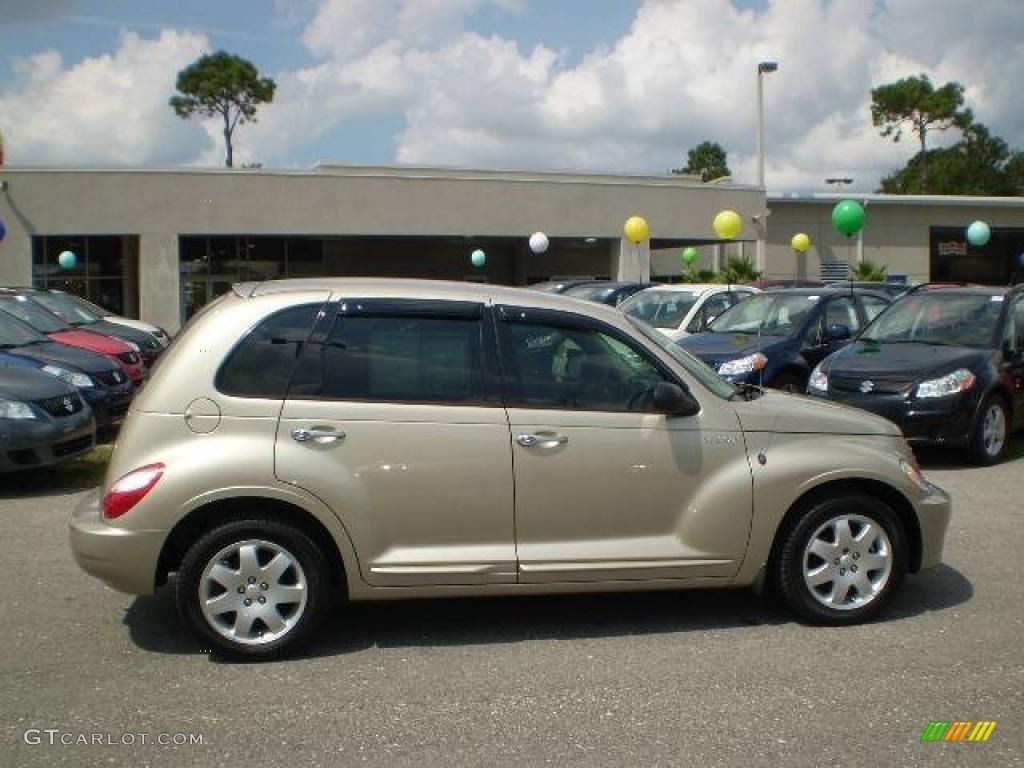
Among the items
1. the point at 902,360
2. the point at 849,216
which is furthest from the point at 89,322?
the point at 849,216

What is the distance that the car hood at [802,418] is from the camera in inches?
206

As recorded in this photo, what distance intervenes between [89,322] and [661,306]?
8.37m

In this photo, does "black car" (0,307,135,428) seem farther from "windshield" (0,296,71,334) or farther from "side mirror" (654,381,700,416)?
"side mirror" (654,381,700,416)

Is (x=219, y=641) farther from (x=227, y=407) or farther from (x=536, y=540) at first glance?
(x=536, y=540)

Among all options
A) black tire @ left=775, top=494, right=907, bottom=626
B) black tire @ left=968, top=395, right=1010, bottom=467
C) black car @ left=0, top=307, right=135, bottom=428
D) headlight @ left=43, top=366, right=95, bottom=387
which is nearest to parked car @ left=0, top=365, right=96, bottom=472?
black car @ left=0, top=307, right=135, bottom=428

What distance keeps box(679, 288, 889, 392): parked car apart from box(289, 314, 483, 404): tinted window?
652 centimetres

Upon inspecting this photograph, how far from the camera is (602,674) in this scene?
4.70 metres

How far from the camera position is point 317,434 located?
15.7 ft

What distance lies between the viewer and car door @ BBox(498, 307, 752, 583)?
4953mm

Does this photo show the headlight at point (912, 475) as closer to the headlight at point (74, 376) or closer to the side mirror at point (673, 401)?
the side mirror at point (673, 401)

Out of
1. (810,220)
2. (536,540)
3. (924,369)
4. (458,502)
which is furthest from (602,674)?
(810,220)

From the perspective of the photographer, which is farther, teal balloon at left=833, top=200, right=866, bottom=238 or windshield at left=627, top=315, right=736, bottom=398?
teal balloon at left=833, top=200, right=866, bottom=238

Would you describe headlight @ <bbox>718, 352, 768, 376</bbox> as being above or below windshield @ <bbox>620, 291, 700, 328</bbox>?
below

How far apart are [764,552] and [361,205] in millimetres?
26171
